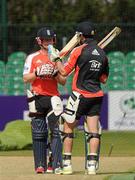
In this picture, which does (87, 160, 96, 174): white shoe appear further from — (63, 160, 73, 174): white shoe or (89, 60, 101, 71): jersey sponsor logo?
(89, 60, 101, 71): jersey sponsor logo

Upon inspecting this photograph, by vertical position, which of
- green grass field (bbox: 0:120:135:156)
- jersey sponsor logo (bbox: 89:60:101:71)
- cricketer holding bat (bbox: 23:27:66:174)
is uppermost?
jersey sponsor logo (bbox: 89:60:101:71)

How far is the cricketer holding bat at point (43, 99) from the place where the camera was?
9.90 metres

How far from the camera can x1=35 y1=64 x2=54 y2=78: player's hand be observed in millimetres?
9844


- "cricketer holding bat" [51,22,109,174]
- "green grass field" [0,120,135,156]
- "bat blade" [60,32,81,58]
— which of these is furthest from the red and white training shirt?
"green grass field" [0,120,135,156]

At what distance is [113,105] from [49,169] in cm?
911

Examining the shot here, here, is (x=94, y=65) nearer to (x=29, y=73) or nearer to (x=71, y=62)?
(x=71, y=62)

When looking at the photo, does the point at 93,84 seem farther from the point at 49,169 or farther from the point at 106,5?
the point at 106,5

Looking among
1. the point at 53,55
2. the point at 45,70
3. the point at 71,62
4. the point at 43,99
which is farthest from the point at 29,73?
the point at 71,62

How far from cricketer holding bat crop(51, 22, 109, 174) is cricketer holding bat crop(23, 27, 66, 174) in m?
0.41

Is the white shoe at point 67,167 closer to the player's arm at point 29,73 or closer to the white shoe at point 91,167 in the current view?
the white shoe at point 91,167

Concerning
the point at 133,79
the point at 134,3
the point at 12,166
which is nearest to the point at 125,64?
the point at 133,79

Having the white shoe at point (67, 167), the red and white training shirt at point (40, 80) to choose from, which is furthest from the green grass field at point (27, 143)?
the white shoe at point (67, 167)

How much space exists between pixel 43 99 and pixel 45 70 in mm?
381

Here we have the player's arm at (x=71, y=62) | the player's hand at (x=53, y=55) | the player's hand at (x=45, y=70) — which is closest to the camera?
the player's arm at (x=71, y=62)
